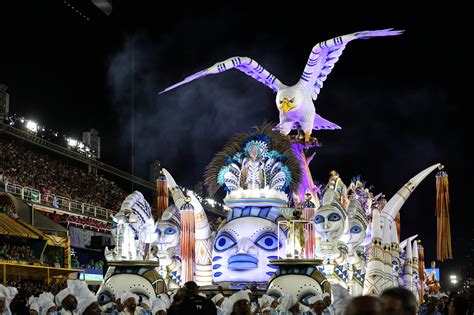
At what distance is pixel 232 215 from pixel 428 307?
17.2ft

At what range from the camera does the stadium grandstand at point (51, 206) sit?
3009cm

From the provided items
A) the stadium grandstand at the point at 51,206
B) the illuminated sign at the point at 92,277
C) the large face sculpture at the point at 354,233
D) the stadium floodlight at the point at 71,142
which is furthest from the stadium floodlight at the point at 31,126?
the large face sculpture at the point at 354,233

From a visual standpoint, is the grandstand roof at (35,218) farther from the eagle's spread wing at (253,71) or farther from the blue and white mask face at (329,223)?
the blue and white mask face at (329,223)

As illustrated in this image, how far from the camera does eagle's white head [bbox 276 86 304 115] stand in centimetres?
2509

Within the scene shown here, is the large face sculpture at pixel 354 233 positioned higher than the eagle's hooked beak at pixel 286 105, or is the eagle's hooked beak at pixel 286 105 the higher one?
the eagle's hooked beak at pixel 286 105

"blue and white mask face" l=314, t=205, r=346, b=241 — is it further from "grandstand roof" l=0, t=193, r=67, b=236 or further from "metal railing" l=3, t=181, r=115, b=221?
"metal railing" l=3, t=181, r=115, b=221

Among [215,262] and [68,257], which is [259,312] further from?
[68,257]

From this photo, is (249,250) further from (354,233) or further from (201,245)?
(354,233)

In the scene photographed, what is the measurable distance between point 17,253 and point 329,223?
14.0m

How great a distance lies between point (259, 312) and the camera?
16.0 meters

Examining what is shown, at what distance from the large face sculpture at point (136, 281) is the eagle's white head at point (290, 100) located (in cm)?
794

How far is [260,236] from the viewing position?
64.2 ft

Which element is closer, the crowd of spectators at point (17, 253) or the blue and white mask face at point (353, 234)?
the blue and white mask face at point (353, 234)

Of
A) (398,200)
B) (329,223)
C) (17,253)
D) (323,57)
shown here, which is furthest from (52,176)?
(329,223)
